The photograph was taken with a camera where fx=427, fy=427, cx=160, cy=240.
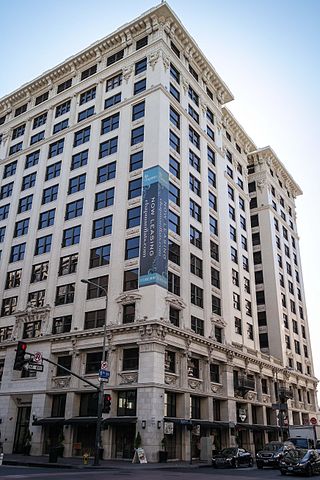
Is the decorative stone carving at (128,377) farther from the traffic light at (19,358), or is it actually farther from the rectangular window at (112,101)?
the rectangular window at (112,101)

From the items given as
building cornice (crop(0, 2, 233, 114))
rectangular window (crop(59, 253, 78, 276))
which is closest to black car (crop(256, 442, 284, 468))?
rectangular window (crop(59, 253, 78, 276))

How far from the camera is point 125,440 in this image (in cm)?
3456

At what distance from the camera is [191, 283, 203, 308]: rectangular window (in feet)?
142

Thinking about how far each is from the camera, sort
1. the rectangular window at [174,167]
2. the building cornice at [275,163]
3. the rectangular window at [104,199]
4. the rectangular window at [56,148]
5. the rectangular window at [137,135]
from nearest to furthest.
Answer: the rectangular window at [104,199], the rectangular window at [174,167], the rectangular window at [137,135], the rectangular window at [56,148], the building cornice at [275,163]

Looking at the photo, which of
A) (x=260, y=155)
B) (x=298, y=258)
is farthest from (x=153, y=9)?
(x=298, y=258)

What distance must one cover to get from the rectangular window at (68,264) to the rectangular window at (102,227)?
321cm

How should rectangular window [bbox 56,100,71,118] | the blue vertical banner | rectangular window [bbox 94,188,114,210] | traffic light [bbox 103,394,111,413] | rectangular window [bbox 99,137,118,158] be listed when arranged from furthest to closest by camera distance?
rectangular window [bbox 56,100,71,118] < rectangular window [bbox 99,137,118,158] < rectangular window [bbox 94,188,114,210] < the blue vertical banner < traffic light [bbox 103,394,111,413]

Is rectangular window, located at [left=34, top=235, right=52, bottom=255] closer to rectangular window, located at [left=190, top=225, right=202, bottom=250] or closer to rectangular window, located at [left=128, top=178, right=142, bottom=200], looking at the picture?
rectangular window, located at [left=128, top=178, right=142, bottom=200]

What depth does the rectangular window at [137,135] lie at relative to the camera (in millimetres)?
45500

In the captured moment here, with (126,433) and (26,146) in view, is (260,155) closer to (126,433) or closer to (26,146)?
(26,146)

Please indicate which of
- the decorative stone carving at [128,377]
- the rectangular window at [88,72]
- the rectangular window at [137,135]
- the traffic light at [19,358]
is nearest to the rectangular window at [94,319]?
the decorative stone carving at [128,377]

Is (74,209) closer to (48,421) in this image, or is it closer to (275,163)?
(48,421)

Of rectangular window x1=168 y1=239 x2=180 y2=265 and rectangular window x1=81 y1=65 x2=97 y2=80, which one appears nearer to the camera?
rectangular window x1=168 y1=239 x2=180 y2=265

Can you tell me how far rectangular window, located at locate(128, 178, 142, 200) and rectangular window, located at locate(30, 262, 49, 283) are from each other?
12395mm
